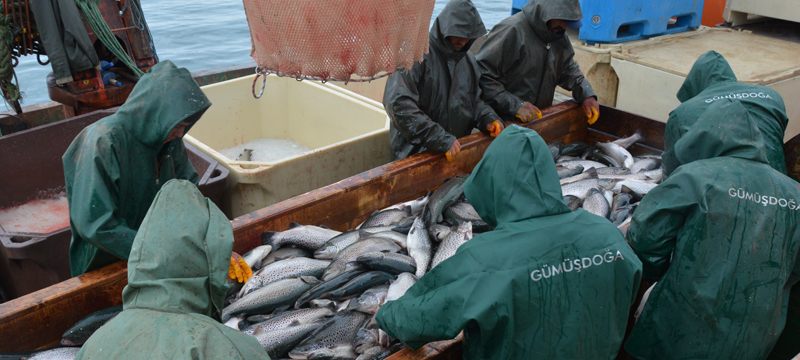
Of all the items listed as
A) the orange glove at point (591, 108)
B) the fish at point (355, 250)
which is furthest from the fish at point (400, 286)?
the orange glove at point (591, 108)

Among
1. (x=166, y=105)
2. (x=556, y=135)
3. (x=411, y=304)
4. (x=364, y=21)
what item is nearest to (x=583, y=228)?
(x=411, y=304)

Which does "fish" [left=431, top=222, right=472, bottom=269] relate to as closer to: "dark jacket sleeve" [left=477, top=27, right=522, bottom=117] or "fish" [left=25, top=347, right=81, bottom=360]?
"dark jacket sleeve" [left=477, top=27, right=522, bottom=117]

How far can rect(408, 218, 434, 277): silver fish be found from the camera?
3.82 metres

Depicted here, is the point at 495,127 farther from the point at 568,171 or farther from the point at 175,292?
the point at 175,292

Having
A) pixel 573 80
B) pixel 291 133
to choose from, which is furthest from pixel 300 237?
pixel 291 133

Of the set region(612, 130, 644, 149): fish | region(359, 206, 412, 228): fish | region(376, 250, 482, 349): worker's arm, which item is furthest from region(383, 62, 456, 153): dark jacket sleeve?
region(376, 250, 482, 349): worker's arm

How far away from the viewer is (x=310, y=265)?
12.5 ft

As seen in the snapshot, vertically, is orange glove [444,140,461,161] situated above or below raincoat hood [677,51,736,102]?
below

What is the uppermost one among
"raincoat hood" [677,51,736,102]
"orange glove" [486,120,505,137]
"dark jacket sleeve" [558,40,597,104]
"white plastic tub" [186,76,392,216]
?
"raincoat hood" [677,51,736,102]

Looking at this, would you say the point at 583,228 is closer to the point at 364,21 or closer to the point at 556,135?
the point at 364,21

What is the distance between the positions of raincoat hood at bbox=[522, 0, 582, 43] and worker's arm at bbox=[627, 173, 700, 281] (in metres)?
2.45

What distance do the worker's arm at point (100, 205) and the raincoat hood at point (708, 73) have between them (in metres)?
4.19

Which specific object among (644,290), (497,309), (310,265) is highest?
(497,309)

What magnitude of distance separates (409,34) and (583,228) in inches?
43.4
